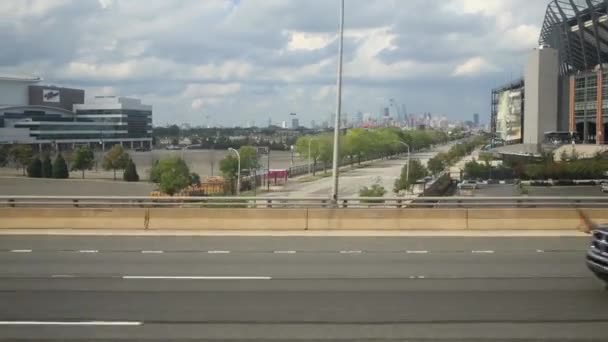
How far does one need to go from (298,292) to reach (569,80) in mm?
120628

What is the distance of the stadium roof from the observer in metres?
102

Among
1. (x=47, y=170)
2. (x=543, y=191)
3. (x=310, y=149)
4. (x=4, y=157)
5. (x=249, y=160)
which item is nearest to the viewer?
(x=543, y=191)

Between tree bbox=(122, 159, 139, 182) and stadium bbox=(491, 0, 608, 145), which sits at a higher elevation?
stadium bbox=(491, 0, 608, 145)

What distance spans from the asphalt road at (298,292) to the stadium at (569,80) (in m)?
90.5

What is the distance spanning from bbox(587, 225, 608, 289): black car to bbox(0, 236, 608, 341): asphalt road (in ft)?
1.31

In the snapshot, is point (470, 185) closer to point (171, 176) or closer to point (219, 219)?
point (219, 219)

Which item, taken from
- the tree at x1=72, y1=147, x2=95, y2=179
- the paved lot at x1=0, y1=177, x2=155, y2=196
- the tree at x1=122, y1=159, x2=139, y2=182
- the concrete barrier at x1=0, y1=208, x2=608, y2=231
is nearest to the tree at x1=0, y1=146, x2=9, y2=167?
the tree at x1=72, y1=147, x2=95, y2=179

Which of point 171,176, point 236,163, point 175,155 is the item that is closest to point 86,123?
point 175,155

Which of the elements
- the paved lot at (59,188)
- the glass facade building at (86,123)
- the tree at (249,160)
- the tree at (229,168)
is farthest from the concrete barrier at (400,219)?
the glass facade building at (86,123)

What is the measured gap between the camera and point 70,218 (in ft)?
68.1

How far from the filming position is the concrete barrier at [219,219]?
20703 mm

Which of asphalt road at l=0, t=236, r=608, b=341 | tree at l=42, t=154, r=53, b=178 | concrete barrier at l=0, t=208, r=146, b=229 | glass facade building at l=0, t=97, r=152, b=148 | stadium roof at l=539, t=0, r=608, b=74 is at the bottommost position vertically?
asphalt road at l=0, t=236, r=608, b=341

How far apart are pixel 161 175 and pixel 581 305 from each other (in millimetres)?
45436

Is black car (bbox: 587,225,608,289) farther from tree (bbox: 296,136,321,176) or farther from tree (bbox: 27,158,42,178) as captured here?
tree (bbox: 296,136,321,176)
